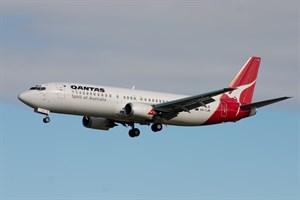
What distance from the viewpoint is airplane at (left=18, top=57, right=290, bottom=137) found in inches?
2876

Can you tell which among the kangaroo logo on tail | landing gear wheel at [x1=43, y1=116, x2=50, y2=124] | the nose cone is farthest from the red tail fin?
the nose cone

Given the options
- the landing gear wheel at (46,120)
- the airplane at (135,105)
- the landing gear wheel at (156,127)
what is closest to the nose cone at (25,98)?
the airplane at (135,105)

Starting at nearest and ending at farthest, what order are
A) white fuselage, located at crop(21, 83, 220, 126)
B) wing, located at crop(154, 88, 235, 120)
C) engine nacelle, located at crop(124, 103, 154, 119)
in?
white fuselage, located at crop(21, 83, 220, 126), engine nacelle, located at crop(124, 103, 154, 119), wing, located at crop(154, 88, 235, 120)

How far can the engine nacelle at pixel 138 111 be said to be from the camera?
246 ft

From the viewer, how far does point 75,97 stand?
241ft

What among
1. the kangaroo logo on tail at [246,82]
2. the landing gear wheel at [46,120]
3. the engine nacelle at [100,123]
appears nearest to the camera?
the landing gear wheel at [46,120]

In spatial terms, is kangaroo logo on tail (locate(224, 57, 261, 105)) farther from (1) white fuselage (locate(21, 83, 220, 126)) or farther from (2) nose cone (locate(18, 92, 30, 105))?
(2) nose cone (locate(18, 92, 30, 105))

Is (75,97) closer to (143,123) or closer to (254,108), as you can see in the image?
(143,123)

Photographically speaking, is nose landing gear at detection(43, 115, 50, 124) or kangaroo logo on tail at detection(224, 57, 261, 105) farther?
kangaroo logo on tail at detection(224, 57, 261, 105)

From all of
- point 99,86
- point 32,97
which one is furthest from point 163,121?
point 32,97

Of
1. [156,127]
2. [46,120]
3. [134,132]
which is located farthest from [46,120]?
[156,127]

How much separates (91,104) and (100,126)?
300 inches

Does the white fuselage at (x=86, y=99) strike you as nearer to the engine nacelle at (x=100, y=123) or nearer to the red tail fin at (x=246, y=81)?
the engine nacelle at (x=100, y=123)

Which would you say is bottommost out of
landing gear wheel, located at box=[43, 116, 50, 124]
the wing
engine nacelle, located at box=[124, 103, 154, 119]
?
landing gear wheel, located at box=[43, 116, 50, 124]
